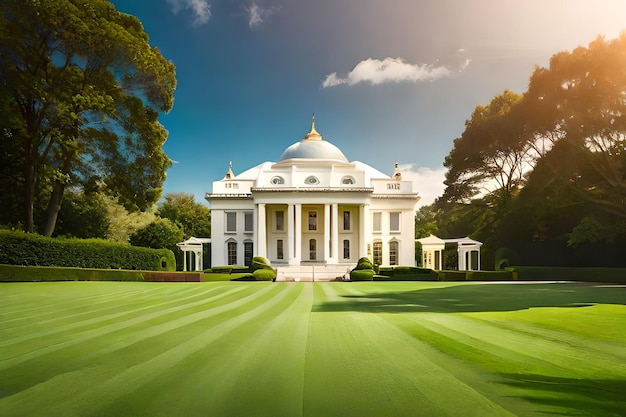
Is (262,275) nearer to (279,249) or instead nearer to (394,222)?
(279,249)

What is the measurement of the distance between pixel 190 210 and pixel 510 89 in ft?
159

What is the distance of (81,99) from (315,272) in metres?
24.2

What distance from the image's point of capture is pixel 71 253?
87.8 ft

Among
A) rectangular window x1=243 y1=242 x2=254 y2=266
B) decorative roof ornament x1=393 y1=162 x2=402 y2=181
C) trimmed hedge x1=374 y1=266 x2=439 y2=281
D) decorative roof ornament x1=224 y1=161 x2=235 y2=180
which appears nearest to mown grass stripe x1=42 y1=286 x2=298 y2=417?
trimmed hedge x1=374 y1=266 x2=439 y2=281

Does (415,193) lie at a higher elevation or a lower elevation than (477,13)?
lower

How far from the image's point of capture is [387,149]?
53344 millimetres

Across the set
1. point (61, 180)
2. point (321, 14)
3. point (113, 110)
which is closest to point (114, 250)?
point (61, 180)

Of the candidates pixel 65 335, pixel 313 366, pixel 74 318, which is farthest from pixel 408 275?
pixel 313 366

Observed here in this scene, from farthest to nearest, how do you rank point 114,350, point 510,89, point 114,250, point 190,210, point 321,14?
point 190,210 < point 510,89 < point 321,14 < point 114,250 < point 114,350

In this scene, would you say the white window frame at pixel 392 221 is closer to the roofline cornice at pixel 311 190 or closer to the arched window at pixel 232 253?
the roofline cornice at pixel 311 190

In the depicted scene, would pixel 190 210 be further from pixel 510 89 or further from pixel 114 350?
pixel 114 350

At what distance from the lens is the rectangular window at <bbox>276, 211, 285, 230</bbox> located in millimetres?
49438

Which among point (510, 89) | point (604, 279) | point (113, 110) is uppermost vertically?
point (510, 89)

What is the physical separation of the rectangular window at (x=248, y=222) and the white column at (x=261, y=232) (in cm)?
395
